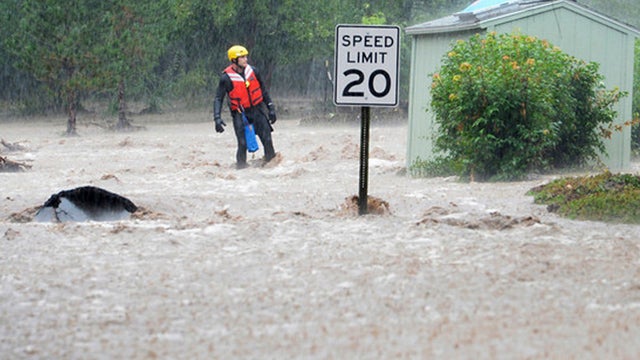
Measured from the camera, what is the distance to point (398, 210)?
506 inches

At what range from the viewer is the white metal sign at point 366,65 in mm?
11789

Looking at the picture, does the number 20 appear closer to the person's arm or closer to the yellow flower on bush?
the yellow flower on bush

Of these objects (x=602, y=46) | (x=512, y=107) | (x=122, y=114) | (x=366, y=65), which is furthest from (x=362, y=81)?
(x=122, y=114)

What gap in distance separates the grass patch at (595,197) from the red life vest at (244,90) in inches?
289

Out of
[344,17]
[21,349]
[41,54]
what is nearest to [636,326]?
[21,349]

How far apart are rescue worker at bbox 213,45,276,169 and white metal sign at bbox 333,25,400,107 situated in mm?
7813

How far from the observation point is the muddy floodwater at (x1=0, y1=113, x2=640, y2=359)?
649 cm

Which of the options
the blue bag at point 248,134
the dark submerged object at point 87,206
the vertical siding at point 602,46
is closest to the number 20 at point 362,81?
the dark submerged object at point 87,206

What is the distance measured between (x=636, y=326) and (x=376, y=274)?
7.91ft

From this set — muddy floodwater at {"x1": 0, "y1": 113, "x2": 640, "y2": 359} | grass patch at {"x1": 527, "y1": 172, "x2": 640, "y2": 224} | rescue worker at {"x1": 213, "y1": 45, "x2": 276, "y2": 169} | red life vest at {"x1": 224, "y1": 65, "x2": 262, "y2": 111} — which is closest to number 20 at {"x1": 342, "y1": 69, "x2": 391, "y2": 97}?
muddy floodwater at {"x1": 0, "y1": 113, "x2": 640, "y2": 359}

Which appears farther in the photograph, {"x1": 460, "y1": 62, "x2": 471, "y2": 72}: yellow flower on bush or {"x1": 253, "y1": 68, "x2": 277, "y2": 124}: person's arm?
{"x1": 253, "y1": 68, "x2": 277, "y2": 124}: person's arm

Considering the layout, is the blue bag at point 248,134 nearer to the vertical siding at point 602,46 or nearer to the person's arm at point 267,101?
the person's arm at point 267,101

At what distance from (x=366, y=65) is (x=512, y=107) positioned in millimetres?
4621

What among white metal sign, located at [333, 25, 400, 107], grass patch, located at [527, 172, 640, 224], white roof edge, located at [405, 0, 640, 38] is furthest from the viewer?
white roof edge, located at [405, 0, 640, 38]
